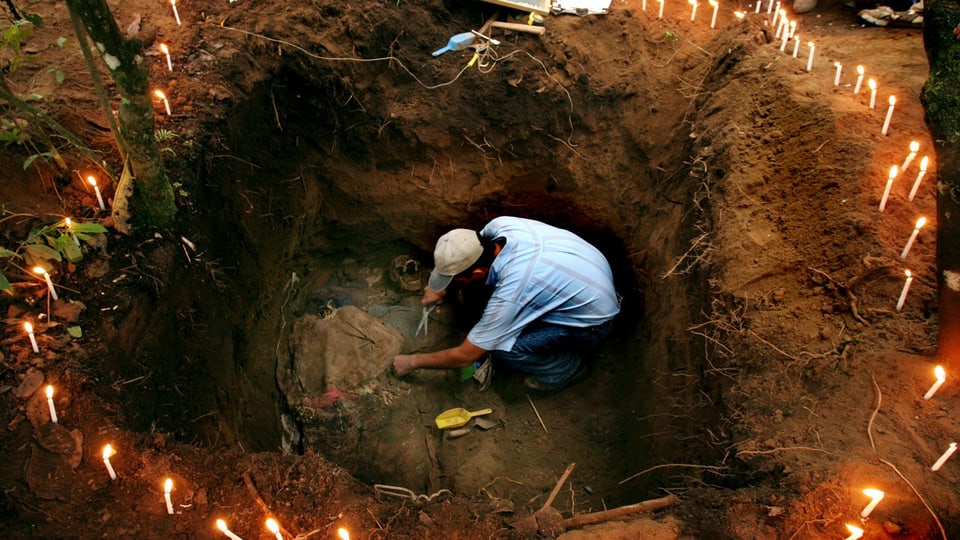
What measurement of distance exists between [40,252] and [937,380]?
11.5 feet

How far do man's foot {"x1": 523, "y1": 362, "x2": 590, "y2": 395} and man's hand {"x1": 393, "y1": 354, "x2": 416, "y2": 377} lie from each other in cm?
79

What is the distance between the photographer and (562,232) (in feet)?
10.8

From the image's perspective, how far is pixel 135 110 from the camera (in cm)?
220

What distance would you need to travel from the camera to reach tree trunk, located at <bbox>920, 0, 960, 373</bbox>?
6.95 ft

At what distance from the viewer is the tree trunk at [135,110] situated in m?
1.98

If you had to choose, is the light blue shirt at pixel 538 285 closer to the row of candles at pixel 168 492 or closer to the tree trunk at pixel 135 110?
the row of candles at pixel 168 492

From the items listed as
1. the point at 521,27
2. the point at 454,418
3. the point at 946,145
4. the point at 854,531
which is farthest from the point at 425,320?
the point at 946,145

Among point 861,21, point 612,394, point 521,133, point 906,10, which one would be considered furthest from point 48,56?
point 906,10

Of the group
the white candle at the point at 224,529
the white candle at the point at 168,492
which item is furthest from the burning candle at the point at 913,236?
the white candle at the point at 168,492

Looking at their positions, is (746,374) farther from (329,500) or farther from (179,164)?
(179,164)

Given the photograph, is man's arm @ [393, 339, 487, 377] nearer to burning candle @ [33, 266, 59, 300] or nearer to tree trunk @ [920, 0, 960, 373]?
burning candle @ [33, 266, 59, 300]

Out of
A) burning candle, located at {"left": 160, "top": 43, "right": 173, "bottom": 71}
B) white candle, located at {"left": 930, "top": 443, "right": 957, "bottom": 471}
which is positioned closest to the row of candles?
burning candle, located at {"left": 160, "top": 43, "right": 173, "bottom": 71}

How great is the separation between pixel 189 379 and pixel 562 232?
2.15 m

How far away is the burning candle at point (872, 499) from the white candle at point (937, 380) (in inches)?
19.1
